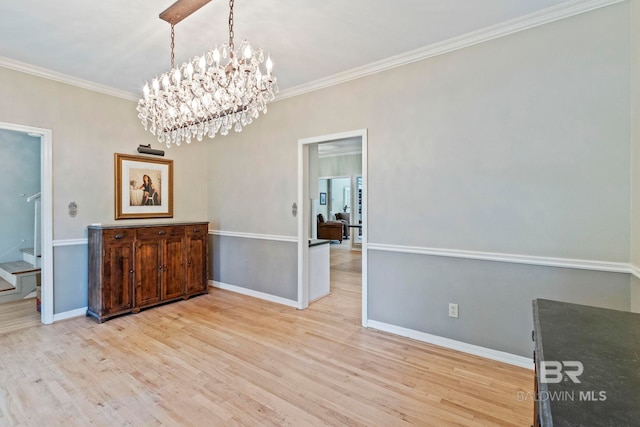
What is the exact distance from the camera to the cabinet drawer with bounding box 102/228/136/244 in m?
3.45

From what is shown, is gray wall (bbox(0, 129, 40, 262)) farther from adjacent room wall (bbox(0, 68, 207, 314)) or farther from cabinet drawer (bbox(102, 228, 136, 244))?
cabinet drawer (bbox(102, 228, 136, 244))

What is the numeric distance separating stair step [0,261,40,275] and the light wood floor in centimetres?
163

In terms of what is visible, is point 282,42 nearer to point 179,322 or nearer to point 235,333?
point 235,333

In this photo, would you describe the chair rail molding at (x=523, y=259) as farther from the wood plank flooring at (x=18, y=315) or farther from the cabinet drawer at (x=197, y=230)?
the wood plank flooring at (x=18, y=315)

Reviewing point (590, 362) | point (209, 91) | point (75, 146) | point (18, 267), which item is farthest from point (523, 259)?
point (18, 267)

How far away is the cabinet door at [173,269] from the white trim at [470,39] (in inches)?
105

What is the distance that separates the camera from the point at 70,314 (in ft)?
11.7

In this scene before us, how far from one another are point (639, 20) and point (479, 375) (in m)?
2.67

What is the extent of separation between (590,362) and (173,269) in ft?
13.9

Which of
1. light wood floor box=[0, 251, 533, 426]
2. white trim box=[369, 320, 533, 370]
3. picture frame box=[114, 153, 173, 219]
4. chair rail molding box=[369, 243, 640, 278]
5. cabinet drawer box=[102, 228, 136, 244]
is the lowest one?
light wood floor box=[0, 251, 533, 426]

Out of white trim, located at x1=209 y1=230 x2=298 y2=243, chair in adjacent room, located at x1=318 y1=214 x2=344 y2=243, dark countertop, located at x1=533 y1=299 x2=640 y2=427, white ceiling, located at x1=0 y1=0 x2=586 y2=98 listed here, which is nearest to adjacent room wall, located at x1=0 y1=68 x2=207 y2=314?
white ceiling, located at x1=0 y1=0 x2=586 y2=98

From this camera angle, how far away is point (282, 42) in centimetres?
277

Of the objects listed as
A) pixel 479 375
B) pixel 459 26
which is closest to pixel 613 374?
pixel 479 375

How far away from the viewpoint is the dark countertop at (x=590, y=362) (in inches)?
27.4
